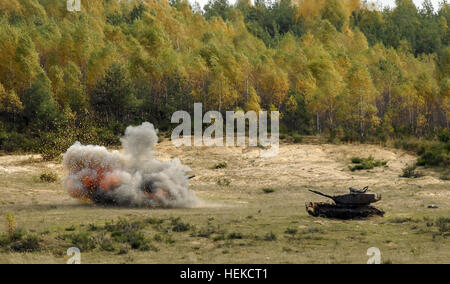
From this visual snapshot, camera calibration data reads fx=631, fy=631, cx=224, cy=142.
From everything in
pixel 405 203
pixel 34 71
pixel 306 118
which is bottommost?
pixel 405 203

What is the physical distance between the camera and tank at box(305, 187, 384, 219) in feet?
87.8

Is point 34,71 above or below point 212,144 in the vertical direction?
above

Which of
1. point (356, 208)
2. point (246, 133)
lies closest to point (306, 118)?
point (246, 133)

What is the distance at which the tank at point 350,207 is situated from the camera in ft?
87.8

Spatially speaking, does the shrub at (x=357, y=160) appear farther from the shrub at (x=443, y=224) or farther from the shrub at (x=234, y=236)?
the shrub at (x=234, y=236)

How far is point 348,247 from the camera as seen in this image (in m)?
21.5

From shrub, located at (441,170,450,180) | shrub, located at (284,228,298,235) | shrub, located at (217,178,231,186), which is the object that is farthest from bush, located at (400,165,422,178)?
shrub, located at (284,228,298,235)

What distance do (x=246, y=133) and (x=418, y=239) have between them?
111 ft

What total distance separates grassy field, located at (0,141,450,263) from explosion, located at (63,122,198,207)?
907 mm

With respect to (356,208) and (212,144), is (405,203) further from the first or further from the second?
(212,144)

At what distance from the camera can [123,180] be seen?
101ft

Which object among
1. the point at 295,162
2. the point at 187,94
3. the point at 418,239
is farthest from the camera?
the point at 187,94

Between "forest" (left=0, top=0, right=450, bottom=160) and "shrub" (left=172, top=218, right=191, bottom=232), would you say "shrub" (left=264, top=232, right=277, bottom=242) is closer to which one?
"shrub" (left=172, top=218, right=191, bottom=232)
